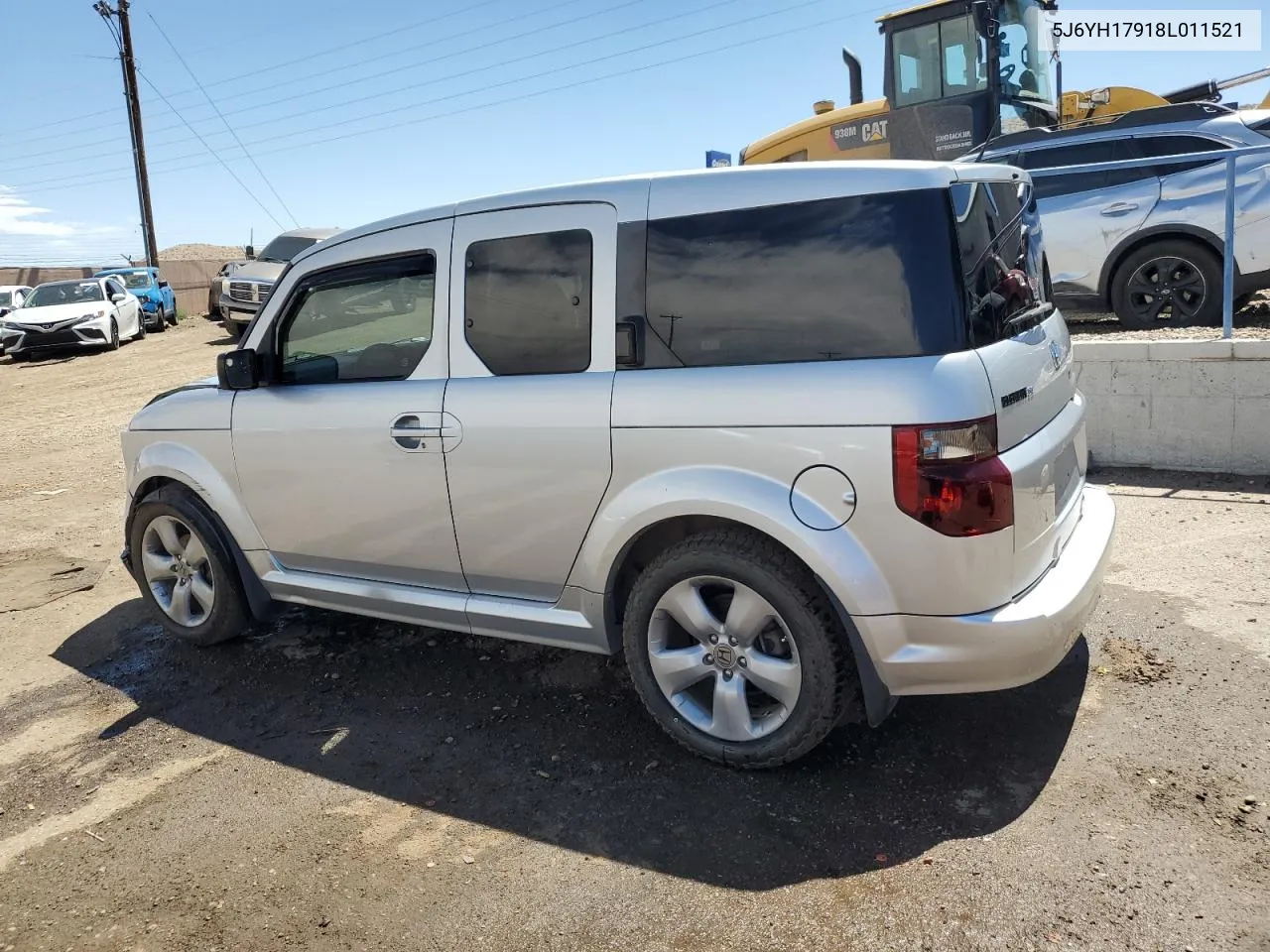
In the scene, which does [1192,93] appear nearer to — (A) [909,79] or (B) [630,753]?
(A) [909,79]

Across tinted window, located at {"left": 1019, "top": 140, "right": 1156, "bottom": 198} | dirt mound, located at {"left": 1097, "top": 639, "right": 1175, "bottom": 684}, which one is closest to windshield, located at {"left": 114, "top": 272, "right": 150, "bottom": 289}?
tinted window, located at {"left": 1019, "top": 140, "right": 1156, "bottom": 198}

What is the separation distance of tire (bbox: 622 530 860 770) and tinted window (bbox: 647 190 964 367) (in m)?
0.65

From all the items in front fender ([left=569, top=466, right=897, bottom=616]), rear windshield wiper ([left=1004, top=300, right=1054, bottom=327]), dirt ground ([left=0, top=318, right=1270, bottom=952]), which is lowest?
dirt ground ([left=0, top=318, right=1270, bottom=952])

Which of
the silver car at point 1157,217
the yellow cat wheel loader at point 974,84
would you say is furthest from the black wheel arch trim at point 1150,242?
the yellow cat wheel loader at point 974,84

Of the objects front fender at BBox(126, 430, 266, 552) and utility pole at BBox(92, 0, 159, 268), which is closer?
front fender at BBox(126, 430, 266, 552)

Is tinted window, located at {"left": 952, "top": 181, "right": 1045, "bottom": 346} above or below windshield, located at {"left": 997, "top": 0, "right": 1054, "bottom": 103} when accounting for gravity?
below

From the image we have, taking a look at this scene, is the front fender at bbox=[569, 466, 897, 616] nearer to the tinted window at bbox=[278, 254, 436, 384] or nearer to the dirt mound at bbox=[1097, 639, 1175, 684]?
the tinted window at bbox=[278, 254, 436, 384]

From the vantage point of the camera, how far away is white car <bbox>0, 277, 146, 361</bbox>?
19.3 m

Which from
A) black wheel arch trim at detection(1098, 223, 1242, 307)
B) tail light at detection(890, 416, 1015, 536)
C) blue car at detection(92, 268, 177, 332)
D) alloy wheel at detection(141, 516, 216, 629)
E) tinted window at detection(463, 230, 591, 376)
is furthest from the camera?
blue car at detection(92, 268, 177, 332)

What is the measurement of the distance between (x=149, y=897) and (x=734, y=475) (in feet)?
7.29

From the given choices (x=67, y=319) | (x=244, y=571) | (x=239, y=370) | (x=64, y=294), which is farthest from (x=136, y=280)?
(x=239, y=370)

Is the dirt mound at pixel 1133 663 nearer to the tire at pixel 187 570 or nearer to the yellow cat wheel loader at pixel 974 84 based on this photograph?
the tire at pixel 187 570

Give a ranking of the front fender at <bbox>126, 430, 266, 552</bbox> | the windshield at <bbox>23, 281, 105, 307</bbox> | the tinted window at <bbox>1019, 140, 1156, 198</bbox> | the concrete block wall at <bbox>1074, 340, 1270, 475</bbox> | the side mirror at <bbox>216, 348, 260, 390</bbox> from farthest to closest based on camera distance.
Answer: the windshield at <bbox>23, 281, 105, 307</bbox> < the tinted window at <bbox>1019, 140, 1156, 198</bbox> < the concrete block wall at <bbox>1074, 340, 1270, 475</bbox> < the front fender at <bbox>126, 430, 266, 552</bbox> < the side mirror at <bbox>216, 348, 260, 390</bbox>

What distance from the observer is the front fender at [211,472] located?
4.62 meters
